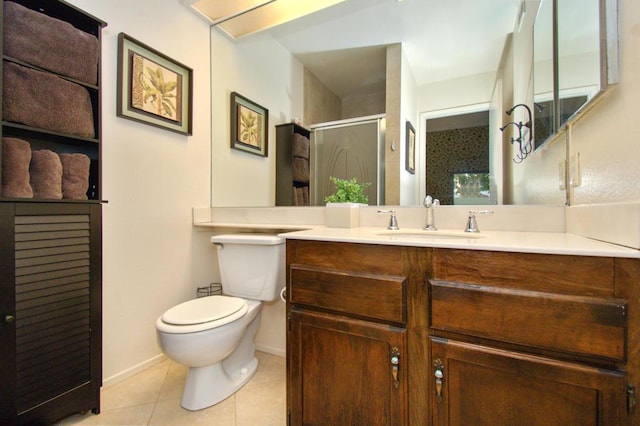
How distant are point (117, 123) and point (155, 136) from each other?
0.69ft

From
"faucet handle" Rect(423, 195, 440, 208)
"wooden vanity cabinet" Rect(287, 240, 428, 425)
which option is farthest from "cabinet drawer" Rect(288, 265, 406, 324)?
"faucet handle" Rect(423, 195, 440, 208)

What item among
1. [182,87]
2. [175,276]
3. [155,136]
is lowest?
[175,276]

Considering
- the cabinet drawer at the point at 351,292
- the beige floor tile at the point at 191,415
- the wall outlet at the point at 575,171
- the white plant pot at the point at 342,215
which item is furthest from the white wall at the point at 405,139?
the beige floor tile at the point at 191,415

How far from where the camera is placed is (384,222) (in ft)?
5.11

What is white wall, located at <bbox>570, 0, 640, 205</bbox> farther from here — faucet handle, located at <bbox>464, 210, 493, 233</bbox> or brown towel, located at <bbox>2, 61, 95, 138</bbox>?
brown towel, located at <bbox>2, 61, 95, 138</bbox>

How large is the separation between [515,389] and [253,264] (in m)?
1.26

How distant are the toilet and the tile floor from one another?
6 centimetres

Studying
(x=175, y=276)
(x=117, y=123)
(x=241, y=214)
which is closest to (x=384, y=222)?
(x=241, y=214)

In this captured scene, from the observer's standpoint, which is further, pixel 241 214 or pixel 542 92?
pixel 241 214

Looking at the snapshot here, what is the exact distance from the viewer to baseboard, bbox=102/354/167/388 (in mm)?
1497

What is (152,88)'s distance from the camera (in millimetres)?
1687

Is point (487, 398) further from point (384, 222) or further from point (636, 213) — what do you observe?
point (384, 222)

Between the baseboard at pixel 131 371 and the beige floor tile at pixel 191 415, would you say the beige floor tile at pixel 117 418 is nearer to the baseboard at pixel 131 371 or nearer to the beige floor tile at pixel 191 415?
the beige floor tile at pixel 191 415

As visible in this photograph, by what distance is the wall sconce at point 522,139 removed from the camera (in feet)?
4.40
